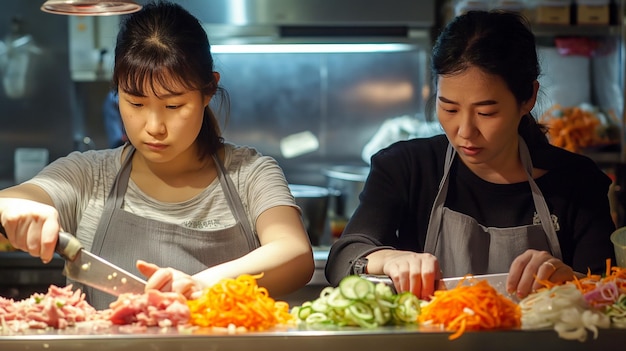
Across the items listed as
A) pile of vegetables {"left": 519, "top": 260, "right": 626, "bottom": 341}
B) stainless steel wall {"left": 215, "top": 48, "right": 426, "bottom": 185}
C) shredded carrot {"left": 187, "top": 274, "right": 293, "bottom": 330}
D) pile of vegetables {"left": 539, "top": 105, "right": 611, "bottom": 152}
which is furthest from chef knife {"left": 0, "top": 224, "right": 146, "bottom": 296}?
stainless steel wall {"left": 215, "top": 48, "right": 426, "bottom": 185}

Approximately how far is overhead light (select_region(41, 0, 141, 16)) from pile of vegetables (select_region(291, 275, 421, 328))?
1015 mm

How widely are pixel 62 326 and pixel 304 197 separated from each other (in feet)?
8.96

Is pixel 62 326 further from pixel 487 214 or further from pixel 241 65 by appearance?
pixel 241 65

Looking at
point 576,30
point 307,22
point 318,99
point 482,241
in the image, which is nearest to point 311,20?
point 307,22

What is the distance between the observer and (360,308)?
1.93m

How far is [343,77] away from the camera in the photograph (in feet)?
20.8

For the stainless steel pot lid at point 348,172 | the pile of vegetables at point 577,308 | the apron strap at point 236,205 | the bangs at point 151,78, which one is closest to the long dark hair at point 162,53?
the bangs at point 151,78

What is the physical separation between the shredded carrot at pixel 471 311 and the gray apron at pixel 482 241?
0.67 meters

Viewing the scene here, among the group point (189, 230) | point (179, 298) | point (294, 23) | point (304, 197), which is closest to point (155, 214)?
point (189, 230)

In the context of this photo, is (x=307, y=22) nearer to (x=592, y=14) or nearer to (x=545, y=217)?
(x=592, y=14)

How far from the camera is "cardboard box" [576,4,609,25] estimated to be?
566 cm

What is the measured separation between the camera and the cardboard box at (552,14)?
18.5ft

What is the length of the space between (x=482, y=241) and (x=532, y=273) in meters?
0.44

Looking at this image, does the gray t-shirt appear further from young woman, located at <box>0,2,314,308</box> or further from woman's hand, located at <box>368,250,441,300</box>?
woman's hand, located at <box>368,250,441,300</box>
